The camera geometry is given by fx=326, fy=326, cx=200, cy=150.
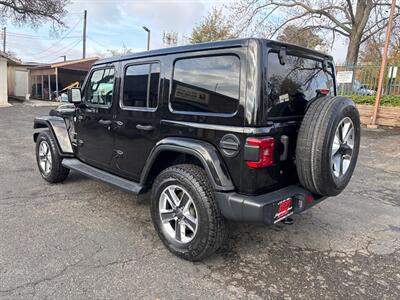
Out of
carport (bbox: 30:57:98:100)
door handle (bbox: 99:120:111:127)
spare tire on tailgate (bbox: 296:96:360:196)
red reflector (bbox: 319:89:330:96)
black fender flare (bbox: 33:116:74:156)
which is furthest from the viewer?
carport (bbox: 30:57:98:100)

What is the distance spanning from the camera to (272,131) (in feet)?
8.82

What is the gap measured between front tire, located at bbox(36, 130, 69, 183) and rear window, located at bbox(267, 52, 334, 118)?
3.47 meters

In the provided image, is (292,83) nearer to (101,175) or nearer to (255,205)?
(255,205)

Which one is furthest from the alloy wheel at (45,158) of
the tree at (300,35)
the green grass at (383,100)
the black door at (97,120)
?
the tree at (300,35)

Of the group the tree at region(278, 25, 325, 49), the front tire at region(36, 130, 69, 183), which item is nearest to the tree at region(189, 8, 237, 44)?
the tree at region(278, 25, 325, 49)

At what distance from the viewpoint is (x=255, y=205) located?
258 cm

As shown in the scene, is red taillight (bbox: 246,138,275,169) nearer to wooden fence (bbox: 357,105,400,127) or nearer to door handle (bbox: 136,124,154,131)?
door handle (bbox: 136,124,154,131)

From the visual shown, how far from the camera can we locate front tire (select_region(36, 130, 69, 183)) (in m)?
4.84

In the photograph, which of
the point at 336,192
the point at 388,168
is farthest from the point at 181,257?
the point at 388,168

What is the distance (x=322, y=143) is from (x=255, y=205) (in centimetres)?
75

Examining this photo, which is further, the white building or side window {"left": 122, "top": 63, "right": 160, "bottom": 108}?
the white building

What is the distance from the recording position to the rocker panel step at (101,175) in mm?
3557

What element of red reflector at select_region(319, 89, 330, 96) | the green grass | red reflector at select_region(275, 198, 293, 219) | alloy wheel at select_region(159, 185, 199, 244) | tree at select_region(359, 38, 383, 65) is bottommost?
alloy wheel at select_region(159, 185, 199, 244)

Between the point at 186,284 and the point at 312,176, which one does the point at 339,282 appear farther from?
the point at 186,284
